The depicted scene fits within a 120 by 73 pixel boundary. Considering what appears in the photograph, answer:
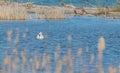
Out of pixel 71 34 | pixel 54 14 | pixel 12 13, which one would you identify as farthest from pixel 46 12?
pixel 71 34

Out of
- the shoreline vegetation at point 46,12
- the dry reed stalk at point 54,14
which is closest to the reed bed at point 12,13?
the shoreline vegetation at point 46,12

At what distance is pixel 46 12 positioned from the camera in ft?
85.4

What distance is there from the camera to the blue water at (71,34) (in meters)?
14.5

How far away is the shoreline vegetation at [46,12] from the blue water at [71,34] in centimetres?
41

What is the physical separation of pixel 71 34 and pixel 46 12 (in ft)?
20.2

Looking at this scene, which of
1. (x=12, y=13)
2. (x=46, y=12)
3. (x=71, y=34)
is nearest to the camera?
(x=71, y=34)

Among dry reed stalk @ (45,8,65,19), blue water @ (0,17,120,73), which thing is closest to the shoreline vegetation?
dry reed stalk @ (45,8,65,19)

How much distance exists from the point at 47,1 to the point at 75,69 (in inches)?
1154

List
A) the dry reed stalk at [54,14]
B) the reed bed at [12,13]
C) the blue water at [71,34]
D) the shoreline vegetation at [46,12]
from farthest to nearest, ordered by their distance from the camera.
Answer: the dry reed stalk at [54,14] < the shoreline vegetation at [46,12] < the reed bed at [12,13] < the blue water at [71,34]

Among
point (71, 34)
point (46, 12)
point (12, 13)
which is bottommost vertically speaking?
point (46, 12)

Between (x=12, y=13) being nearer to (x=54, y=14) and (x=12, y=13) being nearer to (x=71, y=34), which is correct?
(x=54, y=14)

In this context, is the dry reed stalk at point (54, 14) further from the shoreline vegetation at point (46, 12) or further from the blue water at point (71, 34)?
the blue water at point (71, 34)

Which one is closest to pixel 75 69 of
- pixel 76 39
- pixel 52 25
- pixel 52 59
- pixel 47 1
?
pixel 52 59

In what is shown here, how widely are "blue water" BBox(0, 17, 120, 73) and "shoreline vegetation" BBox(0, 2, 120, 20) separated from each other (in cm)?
41
